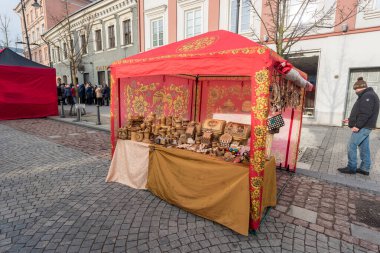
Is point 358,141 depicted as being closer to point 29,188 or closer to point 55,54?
point 29,188

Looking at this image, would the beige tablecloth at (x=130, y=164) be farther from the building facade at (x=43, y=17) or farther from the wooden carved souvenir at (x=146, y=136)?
the building facade at (x=43, y=17)

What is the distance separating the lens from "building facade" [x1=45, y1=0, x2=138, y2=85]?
16.2 meters

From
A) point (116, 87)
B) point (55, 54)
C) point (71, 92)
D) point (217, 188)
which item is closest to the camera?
point (217, 188)

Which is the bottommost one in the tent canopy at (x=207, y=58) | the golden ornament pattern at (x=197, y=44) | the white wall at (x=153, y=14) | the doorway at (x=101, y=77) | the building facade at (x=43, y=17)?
the tent canopy at (x=207, y=58)

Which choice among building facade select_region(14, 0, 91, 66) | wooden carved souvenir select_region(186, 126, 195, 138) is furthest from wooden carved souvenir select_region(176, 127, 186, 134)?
building facade select_region(14, 0, 91, 66)

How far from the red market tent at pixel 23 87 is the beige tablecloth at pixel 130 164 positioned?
32.1 feet

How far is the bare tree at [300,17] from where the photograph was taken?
18.4ft

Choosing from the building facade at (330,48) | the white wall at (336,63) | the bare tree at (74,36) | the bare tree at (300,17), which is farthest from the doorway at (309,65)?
the bare tree at (74,36)

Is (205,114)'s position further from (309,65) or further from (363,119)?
(309,65)

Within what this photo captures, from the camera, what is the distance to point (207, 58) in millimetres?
2656

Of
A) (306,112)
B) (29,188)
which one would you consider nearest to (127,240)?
(29,188)

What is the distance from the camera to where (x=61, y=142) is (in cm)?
684

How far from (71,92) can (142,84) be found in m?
11.6

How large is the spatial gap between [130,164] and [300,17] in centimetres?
545
